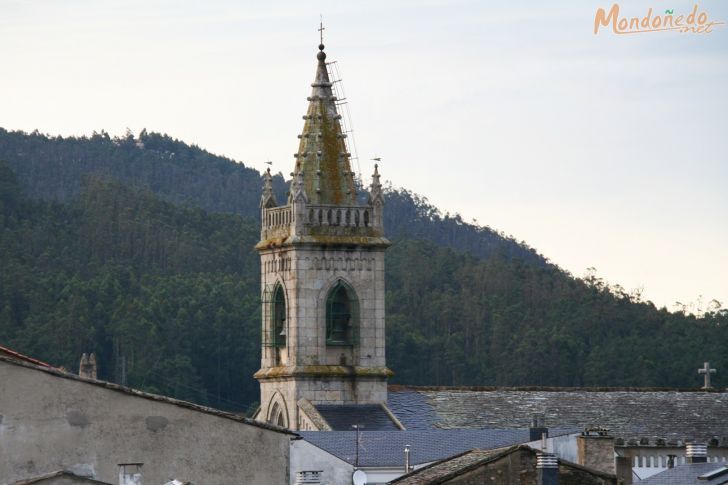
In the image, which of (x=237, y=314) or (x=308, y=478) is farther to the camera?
(x=237, y=314)

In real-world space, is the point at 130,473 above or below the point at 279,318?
below

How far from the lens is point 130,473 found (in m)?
31.8

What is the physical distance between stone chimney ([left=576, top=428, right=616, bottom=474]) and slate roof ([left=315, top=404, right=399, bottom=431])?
16869mm

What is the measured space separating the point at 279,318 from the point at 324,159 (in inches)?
171

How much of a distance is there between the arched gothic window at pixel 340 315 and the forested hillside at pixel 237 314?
133ft

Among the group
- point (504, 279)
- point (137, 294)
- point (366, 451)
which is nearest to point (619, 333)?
point (504, 279)

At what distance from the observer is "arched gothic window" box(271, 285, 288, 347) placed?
235 ft

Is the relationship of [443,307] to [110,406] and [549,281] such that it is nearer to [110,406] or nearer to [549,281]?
[549,281]

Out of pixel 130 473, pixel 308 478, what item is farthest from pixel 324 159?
pixel 130 473

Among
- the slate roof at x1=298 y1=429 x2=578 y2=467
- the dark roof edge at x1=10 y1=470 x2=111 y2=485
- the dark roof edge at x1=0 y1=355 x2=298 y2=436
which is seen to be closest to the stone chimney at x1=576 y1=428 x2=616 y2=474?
the slate roof at x1=298 y1=429 x2=578 y2=467

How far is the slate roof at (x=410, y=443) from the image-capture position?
51219 millimetres

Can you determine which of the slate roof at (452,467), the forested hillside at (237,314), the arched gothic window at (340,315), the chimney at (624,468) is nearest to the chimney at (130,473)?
the slate roof at (452,467)

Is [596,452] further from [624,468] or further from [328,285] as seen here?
[328,285]

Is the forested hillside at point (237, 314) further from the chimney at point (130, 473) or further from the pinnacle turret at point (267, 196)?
the chimney at point (130, 473)
